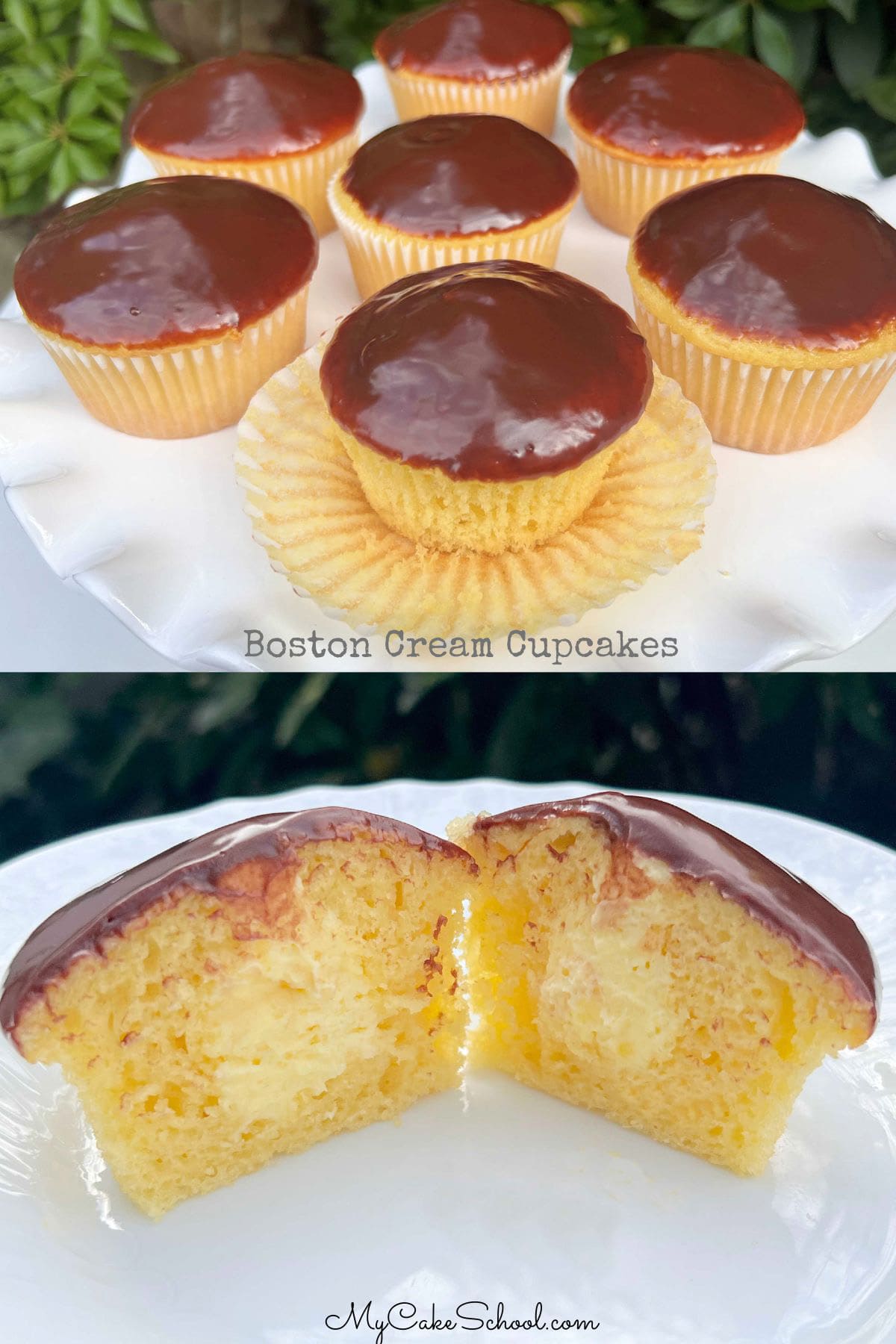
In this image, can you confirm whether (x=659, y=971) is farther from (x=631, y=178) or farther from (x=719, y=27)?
(x=719, y=27)

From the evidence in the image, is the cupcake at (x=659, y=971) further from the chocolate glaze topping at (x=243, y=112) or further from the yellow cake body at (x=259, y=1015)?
the chocolate glaze topping at (x=243, y=112)

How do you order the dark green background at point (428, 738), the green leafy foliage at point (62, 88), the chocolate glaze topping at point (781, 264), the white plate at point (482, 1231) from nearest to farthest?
the white plate at point (482, 1231), the chocolate glaze topping at point (781, 264), the dark green background at point (428, 738), the green leafy foliage at point (62, 88)

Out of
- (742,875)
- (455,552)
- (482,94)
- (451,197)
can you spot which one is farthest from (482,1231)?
(482,94)

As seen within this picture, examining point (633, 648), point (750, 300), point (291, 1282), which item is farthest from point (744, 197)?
point (291, 1282)

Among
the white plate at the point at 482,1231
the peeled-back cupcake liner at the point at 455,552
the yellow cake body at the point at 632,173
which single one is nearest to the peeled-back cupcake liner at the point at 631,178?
the yellow cake body at the point at 632,173

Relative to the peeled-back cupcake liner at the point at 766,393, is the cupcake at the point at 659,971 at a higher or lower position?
lower

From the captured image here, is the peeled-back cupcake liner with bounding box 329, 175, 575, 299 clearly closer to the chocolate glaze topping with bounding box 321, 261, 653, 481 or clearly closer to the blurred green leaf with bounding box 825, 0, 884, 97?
the chocolate glaze topping with bounding box 321, 261, 653, 481

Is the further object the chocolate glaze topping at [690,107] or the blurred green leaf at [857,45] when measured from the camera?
the blurred green leaf at [857,45]
